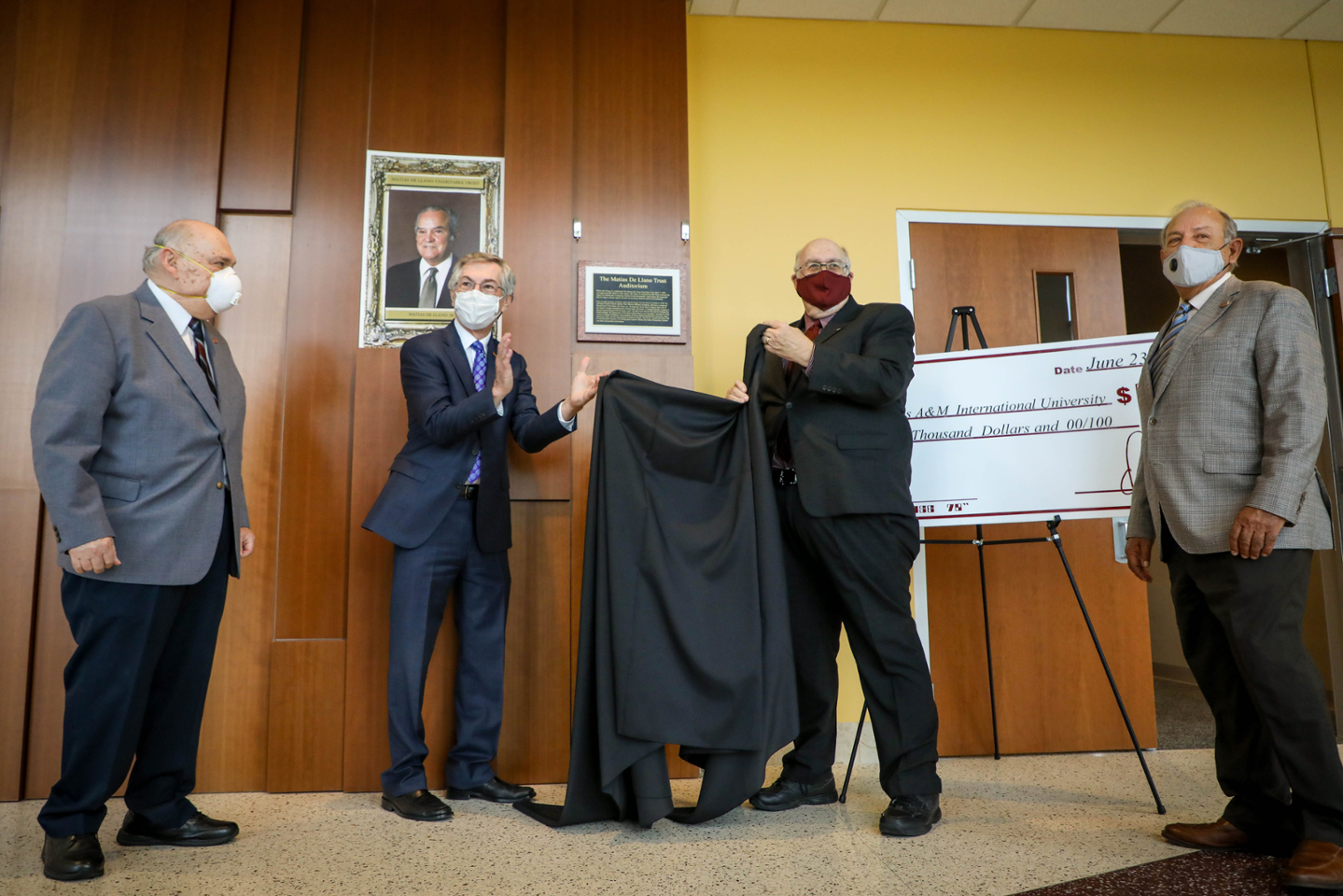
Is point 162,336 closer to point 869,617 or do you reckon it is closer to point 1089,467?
point 869,617

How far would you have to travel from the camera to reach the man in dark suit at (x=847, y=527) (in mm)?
2439

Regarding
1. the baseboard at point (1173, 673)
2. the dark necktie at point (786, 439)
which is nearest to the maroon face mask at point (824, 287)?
the dark necktie at point (786, 439)

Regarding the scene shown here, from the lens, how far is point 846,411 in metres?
2.54

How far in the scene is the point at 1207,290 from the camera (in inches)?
91.3

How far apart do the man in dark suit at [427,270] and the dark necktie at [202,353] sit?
0.77m

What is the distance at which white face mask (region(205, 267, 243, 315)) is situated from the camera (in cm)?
239

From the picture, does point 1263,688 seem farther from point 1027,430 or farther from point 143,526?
point 143,526

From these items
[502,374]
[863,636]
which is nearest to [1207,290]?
[863,636]

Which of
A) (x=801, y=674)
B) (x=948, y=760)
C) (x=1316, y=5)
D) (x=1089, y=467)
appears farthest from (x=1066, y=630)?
(x=1316, y=5)

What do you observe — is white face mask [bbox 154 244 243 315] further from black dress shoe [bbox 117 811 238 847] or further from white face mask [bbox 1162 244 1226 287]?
white face mask [bbox 1162 244 1226 287]

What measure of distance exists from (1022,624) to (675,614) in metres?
1.84

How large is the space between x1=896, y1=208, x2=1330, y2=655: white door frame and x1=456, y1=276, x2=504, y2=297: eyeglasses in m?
1.78

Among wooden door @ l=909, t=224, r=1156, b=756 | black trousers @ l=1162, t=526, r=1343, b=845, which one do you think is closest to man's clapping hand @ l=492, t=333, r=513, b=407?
wooden door @ l=909, t=224, r=1156, b=756

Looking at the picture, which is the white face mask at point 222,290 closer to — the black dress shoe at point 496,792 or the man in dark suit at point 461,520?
the man in dark suit at point 461,520
